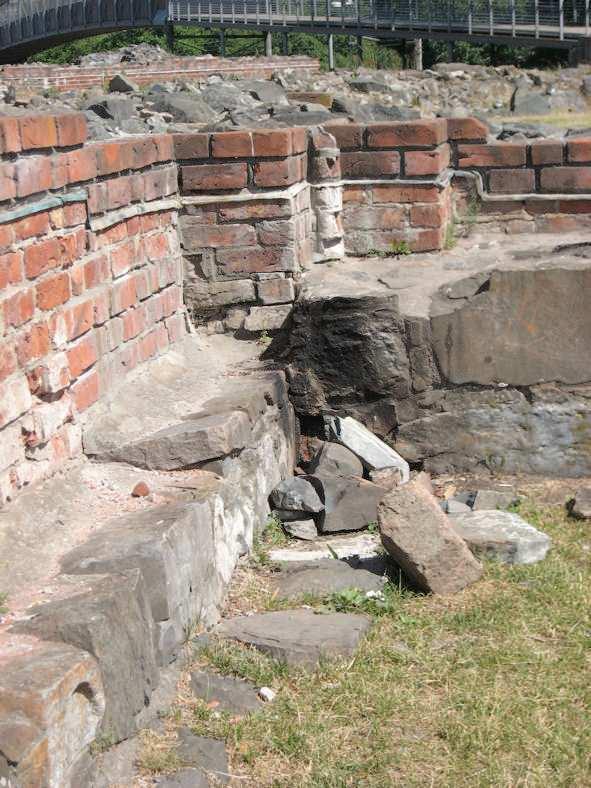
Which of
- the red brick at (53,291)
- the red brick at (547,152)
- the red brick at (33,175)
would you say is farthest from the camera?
the red brick at (547,152)

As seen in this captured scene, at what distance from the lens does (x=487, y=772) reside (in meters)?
2.70

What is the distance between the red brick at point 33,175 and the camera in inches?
130

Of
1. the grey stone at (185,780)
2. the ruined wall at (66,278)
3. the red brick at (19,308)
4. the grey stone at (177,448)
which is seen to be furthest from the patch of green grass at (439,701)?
the red brick at (19,308)

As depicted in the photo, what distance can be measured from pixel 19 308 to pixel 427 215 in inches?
111

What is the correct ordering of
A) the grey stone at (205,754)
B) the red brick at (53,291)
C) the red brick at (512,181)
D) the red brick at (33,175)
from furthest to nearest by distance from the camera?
1. the red brick at (512,181)
2. the red brick at (53,291)
3. the red brick at (33,175)
4. the grey stone at (205,754)

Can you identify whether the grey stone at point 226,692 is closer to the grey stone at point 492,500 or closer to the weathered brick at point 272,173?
the grey stone at point 492,500

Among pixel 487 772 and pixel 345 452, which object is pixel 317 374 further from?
pixel 487 772

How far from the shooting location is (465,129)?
229 inches

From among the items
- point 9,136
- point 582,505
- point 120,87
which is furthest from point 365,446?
point 120,87

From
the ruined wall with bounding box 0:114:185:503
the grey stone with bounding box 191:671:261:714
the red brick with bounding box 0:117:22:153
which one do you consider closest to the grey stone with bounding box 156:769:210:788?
the grey stone with bounding box 191:671:261:714

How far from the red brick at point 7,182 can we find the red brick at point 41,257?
7.7 inches

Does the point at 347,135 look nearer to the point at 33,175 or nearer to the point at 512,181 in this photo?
the point at 512,181

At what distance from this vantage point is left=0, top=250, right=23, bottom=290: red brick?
320cm

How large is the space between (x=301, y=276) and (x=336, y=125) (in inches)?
33.7
